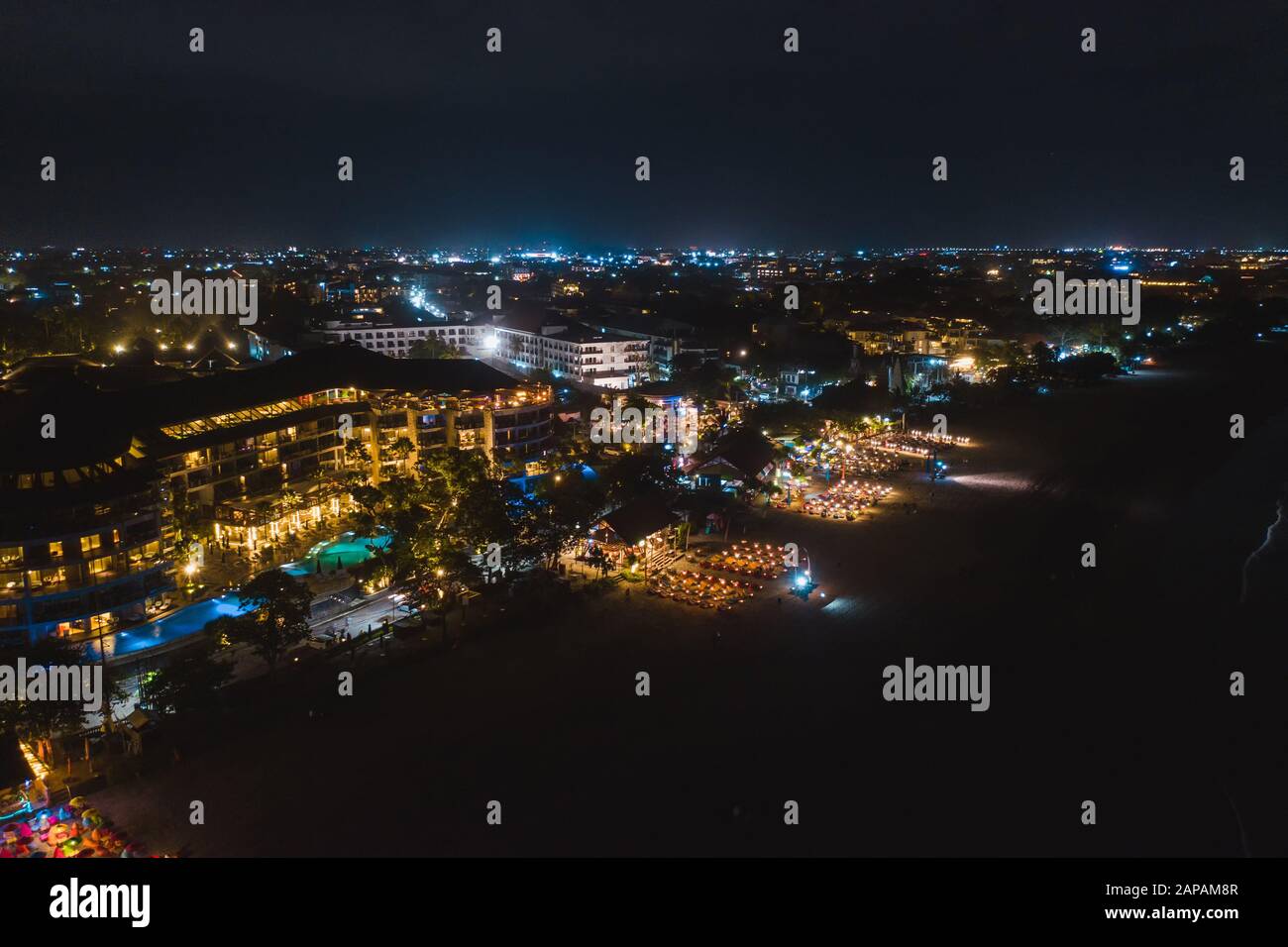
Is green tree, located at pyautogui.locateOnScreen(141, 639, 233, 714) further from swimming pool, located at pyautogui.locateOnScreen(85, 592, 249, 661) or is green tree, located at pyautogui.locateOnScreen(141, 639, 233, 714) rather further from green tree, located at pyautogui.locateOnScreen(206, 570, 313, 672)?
swimming pool, located at pyautogui.locateOnScreen(85, 592, 249, 661)

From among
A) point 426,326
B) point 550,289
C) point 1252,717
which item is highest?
point 550,289

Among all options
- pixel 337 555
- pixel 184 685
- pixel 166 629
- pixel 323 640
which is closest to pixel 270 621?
pixel 184 685

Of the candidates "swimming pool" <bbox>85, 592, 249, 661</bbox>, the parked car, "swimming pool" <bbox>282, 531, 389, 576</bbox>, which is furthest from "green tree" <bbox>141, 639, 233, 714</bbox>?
"swimming pool" <bbox>282, 531, 389, 576</bbox>

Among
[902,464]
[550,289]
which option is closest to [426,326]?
[902,464]

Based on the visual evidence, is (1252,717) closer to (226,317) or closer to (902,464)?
(902,464)

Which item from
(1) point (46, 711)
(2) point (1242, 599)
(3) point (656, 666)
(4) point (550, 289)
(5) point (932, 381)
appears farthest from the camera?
(4) point (550, 289)

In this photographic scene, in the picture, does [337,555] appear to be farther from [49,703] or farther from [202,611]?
[49,703]
